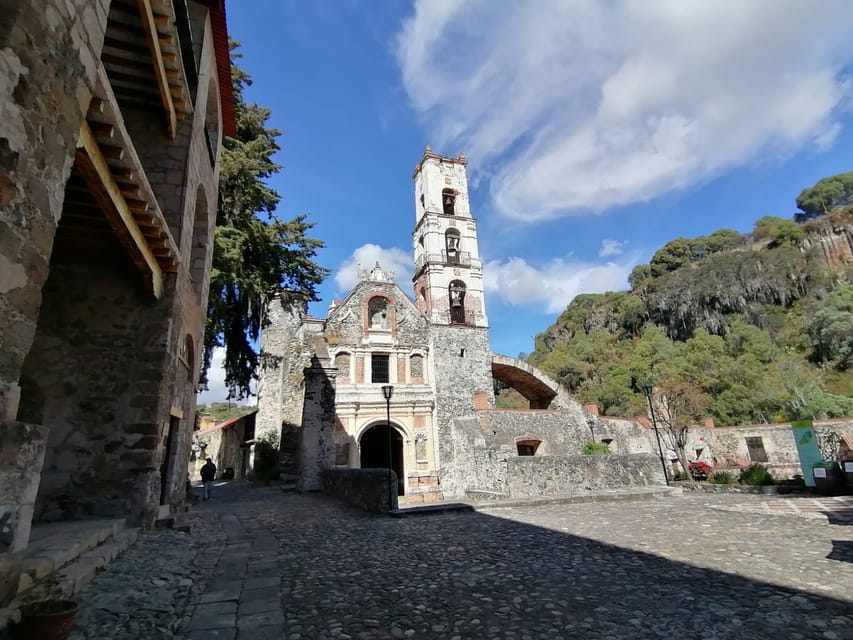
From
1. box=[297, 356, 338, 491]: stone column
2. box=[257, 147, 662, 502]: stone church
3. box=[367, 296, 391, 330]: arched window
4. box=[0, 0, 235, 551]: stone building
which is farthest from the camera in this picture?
box=[367, 296, 391, 330]: arched window

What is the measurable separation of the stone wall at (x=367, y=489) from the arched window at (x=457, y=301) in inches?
455

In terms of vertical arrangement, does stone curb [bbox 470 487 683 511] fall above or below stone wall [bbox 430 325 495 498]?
below

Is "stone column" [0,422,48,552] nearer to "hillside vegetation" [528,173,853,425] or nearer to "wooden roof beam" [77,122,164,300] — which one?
"wooden roof beam" [77,122,164,300]

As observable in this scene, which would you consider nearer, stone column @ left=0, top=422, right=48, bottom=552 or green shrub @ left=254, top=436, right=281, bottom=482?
stone column @ left=0, top=422, right=48, bottom=552

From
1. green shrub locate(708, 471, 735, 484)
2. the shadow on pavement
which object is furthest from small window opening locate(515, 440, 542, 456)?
the shadow on pavement

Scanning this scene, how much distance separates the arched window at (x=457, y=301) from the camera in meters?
23.2

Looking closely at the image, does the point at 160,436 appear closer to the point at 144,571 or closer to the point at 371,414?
the point at 144,571

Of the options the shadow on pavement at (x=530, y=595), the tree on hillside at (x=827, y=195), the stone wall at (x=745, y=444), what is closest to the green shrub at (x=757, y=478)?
the shadow on pavement at (x=530, y=595)

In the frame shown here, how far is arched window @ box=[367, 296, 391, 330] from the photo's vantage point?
21.0 meters

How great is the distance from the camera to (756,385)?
98.5 feet

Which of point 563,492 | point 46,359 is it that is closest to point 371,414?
point 563,492

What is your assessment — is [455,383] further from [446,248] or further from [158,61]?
[158,61]

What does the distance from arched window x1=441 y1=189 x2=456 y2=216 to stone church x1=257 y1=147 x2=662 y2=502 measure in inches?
41.8

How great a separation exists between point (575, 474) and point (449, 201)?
1681 cm
